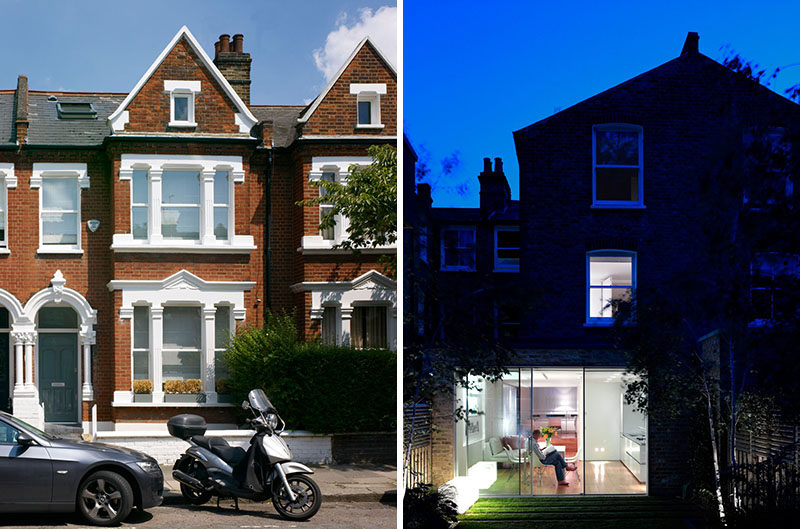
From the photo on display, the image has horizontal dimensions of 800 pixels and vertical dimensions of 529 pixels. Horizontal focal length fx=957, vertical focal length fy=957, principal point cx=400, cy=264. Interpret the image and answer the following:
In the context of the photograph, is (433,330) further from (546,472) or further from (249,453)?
(249,453)

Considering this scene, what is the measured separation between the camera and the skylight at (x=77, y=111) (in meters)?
6.20

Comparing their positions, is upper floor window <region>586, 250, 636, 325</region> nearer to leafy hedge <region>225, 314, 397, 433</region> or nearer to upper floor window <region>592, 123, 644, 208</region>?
upper floor window <region>592, 123, 644, 208</region>

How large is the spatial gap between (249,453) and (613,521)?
225cm

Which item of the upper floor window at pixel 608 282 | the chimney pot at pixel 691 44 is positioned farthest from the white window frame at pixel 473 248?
the chimney pot at pixel 691 44

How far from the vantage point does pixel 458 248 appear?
434 cm

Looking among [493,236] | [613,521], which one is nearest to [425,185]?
[493,236]

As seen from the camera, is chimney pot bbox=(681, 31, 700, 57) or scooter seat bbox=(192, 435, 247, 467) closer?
chimney pot bbox=(681, 31, 700, 57)

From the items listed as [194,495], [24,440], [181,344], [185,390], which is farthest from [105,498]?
[181,344]

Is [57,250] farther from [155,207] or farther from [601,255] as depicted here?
[601,255]

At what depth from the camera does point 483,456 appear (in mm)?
4047

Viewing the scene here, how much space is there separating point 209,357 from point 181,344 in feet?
0.91

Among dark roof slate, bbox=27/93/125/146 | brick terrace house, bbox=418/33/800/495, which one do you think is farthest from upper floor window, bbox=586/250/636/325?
dark roof slate, bbox=27/93/125/146

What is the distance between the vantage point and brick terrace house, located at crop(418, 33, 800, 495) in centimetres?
402

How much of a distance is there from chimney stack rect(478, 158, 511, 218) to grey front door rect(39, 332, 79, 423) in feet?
10.4
